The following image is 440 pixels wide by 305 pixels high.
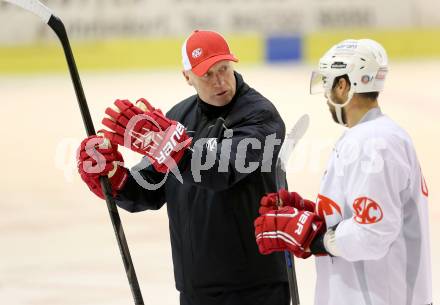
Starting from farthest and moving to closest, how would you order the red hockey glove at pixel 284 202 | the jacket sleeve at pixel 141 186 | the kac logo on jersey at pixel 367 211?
the jacket sleeve at pixel 141 186 → the red hockey glove at pixel 284 202 → the kac logo on jersey at pixel 367 211

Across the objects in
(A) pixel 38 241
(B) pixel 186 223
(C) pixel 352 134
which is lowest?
(A) pixel 38 241

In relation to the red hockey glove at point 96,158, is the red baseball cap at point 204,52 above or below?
above

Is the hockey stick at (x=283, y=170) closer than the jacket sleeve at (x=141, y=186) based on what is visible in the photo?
Yes

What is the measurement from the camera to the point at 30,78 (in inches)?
486

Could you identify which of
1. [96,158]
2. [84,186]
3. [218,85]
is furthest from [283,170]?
[84,186]

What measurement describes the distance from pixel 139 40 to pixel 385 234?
451 inches

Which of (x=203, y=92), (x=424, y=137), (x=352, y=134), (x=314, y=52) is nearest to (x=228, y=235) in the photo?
(x=203, y=92)

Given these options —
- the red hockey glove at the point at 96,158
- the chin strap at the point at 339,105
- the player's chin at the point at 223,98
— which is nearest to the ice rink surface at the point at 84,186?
the red hockey glove at the point at 96,158

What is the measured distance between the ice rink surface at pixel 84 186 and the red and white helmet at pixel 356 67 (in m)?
1.97

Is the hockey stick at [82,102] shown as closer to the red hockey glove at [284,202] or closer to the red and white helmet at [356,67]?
the red hockey glove at [284,202]

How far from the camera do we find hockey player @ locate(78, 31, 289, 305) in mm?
2672

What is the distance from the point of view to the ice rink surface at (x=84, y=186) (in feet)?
14.5

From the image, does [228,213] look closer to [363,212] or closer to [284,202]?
[284,202]

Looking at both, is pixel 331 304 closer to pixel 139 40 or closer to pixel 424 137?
pixel 424 137
